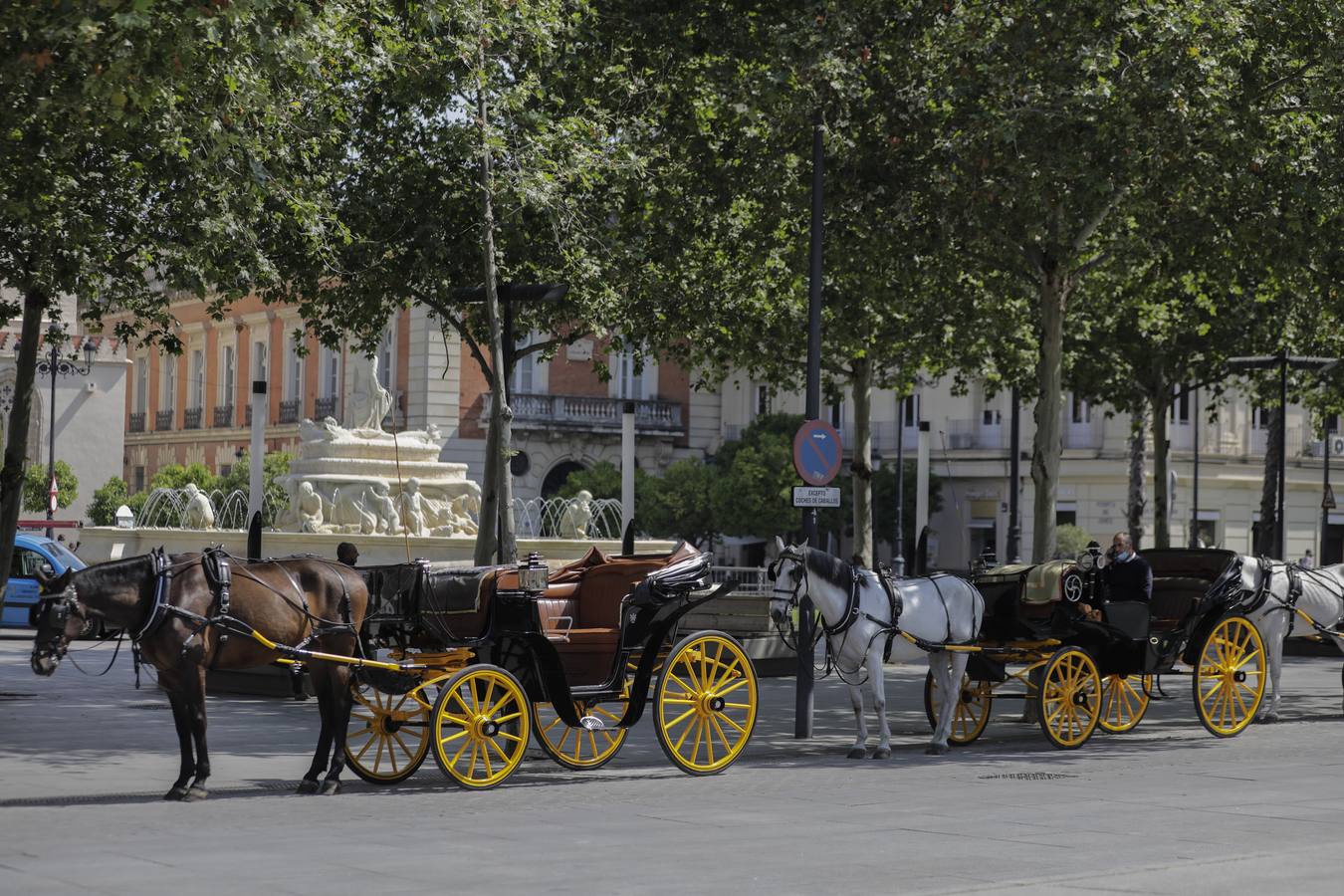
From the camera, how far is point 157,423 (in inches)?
3056

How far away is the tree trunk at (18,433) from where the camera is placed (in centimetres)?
2133

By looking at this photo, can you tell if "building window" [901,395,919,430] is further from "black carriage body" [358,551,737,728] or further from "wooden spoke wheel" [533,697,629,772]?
"black carriage body" [358,551,737,728]

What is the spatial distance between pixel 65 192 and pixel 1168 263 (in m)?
15.1

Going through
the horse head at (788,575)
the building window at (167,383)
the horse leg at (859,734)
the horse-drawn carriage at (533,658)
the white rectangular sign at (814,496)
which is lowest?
the horse leg at (859,734)

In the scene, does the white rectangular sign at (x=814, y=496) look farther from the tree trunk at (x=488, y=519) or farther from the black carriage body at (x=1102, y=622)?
the tree trunk at (x=488, y=519)

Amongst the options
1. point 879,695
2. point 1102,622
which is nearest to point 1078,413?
point 1102,622

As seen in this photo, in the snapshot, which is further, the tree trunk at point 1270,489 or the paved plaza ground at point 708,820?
the tree trunk at point 1270,489

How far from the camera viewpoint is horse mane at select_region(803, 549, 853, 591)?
15.6 meters

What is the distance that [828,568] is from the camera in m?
15.7

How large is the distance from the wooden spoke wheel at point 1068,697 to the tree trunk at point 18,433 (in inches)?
464

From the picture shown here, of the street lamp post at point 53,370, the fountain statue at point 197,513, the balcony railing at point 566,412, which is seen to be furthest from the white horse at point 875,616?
the balcony railing at point 566,412

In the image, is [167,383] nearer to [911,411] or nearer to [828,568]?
[911,411]

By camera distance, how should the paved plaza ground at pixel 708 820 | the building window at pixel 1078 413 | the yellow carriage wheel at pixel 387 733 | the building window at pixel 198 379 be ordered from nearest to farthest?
the paved plaza ground at pixel 708 820 < the yellow carriage wheel at pixel 387 733 < the building window at pixel 1078 413 < the building window at pixel 198 379

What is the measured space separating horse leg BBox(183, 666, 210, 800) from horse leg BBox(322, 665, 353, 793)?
872 millimetres
